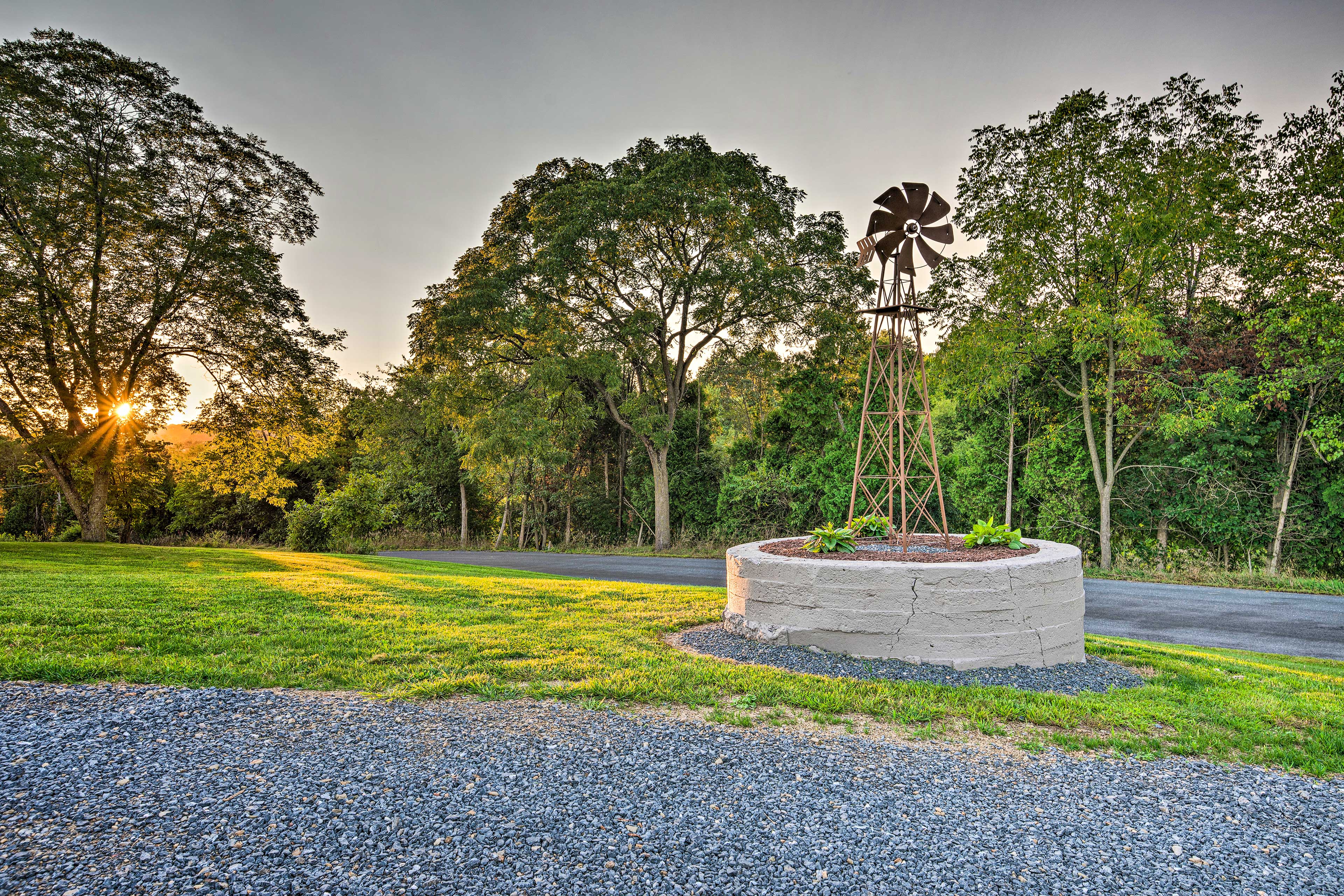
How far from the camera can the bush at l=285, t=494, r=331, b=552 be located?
1703 cm

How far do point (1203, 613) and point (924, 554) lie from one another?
184 inches

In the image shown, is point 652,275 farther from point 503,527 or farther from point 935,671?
point 935,671

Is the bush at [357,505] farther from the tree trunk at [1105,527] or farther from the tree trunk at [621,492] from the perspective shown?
the tree trunk at [1105,527]

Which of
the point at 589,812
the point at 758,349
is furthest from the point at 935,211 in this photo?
the point at 758,349

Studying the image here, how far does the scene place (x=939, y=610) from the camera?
487 centimetres

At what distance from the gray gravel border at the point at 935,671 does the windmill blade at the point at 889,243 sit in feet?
14.4

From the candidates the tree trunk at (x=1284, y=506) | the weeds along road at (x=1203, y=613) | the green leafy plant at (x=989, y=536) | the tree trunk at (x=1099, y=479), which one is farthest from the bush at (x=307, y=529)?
the tree trunk at (x=1284, y=506)

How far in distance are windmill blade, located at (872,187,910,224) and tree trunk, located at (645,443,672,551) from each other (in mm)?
10773

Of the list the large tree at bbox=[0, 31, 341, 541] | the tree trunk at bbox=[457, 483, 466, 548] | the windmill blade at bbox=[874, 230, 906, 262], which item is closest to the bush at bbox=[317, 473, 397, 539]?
the large tree at bbox=[0, 31, 341, 541]

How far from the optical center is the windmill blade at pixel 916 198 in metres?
6.68

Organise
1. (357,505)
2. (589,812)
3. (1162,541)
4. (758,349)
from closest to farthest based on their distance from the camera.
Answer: (589,812)
(1162,541)
(357,505)
(758,349)

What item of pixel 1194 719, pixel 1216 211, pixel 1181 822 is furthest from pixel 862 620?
pixel 1216 211

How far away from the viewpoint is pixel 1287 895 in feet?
7.16

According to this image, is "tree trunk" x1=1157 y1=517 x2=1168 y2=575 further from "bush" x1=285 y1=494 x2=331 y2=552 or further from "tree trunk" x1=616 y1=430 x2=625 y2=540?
"bush" x1=285 y1=494 x2=331 y2=552
